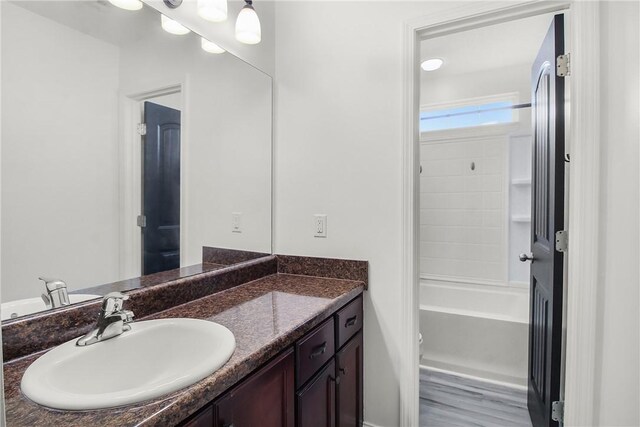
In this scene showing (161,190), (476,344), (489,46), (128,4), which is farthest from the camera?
(489,46)

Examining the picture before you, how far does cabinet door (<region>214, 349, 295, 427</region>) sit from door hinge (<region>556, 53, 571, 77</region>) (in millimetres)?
1617

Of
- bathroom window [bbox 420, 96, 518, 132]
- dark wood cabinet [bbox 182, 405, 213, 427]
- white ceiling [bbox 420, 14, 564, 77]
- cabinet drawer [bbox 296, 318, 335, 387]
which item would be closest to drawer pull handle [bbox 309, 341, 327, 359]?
cabinet drawer [bbox 296, 318, 335, 387]

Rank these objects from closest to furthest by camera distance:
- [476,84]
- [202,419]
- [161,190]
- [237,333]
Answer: [202,419], [237,333], [161,190], [476,84]

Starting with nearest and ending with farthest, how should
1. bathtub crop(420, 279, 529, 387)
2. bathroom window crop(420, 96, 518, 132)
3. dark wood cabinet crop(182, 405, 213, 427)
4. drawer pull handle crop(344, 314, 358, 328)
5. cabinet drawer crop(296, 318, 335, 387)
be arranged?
dark wood cabinet crop(182, 405, 213, 427), cabinet drawer crop(296, 318, 335, 387), drawer pull handle crop(344, 314, 358, 328), bathtub crop(420, 279, 529, 387), bathroom window crop(420, 96, 518, 132)

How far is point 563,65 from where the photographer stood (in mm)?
1504

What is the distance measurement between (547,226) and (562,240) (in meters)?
0.16

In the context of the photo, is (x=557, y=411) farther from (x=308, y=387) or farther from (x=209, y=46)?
(x=209, y=46)

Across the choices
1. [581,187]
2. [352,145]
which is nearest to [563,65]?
[581,187]

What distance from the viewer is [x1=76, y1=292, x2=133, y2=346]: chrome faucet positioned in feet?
3.15

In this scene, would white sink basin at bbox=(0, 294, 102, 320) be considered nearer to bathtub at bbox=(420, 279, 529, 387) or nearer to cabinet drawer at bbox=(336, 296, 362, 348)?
cabinet drawer at bbox=(336, 296, 362, 348)

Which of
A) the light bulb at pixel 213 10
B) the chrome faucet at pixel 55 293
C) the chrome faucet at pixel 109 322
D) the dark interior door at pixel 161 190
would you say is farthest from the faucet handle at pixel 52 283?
the light bulb at pixel 213 10

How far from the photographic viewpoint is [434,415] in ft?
6.63

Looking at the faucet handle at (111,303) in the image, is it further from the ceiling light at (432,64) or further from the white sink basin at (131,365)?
the ceiling light at (432,64)

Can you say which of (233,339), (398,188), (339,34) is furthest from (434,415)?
(339,34)
